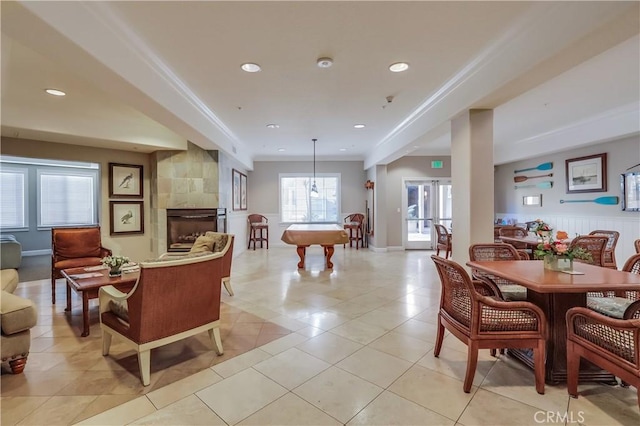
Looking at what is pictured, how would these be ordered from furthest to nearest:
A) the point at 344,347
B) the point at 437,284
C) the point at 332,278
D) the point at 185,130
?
the point at 332,278
the point at 437,284
the point at 185,130
the point at 344,347

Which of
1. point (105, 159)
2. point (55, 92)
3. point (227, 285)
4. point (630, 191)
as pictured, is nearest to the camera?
point (55, 92)

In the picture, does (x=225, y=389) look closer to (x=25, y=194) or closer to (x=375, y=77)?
(x=375, y=77)

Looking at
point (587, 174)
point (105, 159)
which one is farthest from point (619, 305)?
point (105, 159)

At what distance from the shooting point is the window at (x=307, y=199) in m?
9.62

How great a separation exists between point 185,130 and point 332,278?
344 centimetres

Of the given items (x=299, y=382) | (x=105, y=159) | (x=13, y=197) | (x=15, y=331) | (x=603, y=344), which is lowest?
(x=299, y=382)

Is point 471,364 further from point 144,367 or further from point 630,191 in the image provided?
point 630,191

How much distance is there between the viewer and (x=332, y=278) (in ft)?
17.8

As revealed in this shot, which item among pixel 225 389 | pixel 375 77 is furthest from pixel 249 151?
pixel 225 389

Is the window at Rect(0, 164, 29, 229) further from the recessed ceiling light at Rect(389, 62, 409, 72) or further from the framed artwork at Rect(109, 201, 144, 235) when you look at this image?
the recessed ceiling light at Rect(389, 62, 409, 72)

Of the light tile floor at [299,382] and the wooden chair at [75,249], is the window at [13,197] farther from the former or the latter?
the light tile floor at [299,382]

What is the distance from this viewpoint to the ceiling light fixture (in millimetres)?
3116

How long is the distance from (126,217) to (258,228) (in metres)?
3.62

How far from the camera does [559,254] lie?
94.5 inches
